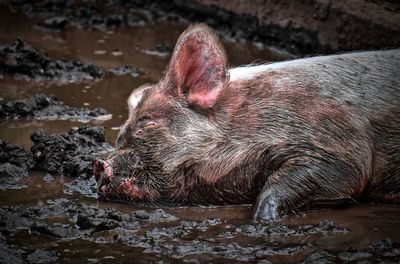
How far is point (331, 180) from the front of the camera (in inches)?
224

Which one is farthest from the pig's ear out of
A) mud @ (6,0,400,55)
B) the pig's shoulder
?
mud @ (6,0,400,55)

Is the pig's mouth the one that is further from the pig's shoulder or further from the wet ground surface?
the pig's shoulder

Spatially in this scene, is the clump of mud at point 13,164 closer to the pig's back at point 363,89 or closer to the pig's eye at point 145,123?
the pig's eye at point 145,123

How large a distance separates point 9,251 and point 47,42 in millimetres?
5397

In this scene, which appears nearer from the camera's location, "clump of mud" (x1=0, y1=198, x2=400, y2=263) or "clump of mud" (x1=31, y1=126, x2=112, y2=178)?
"clump of mud" (x1=0, y1=198, x2=400, y2=263)

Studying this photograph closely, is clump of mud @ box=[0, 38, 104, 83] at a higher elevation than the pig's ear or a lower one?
lower

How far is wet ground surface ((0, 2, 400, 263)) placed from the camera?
4.95 meters

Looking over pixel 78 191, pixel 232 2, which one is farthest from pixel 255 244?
pixel 232 2

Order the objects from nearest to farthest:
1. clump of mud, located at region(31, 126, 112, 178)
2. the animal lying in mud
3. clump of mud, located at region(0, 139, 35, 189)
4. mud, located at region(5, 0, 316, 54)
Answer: the animal lying in mud, clump of mud, located at region(0, 139, 35, 189), clump of mud, located at region(31, 126, 112, 178), mud, located at region(5, 0, 316, 54)

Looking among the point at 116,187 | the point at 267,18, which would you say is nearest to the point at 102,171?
the point at 116,187

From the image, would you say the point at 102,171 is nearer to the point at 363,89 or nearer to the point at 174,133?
the point at 174,133

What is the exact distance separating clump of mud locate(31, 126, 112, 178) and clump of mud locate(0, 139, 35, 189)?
3.0 inches

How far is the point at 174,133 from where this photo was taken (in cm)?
599

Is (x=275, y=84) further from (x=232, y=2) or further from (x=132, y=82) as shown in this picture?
(x=232, y=2)
